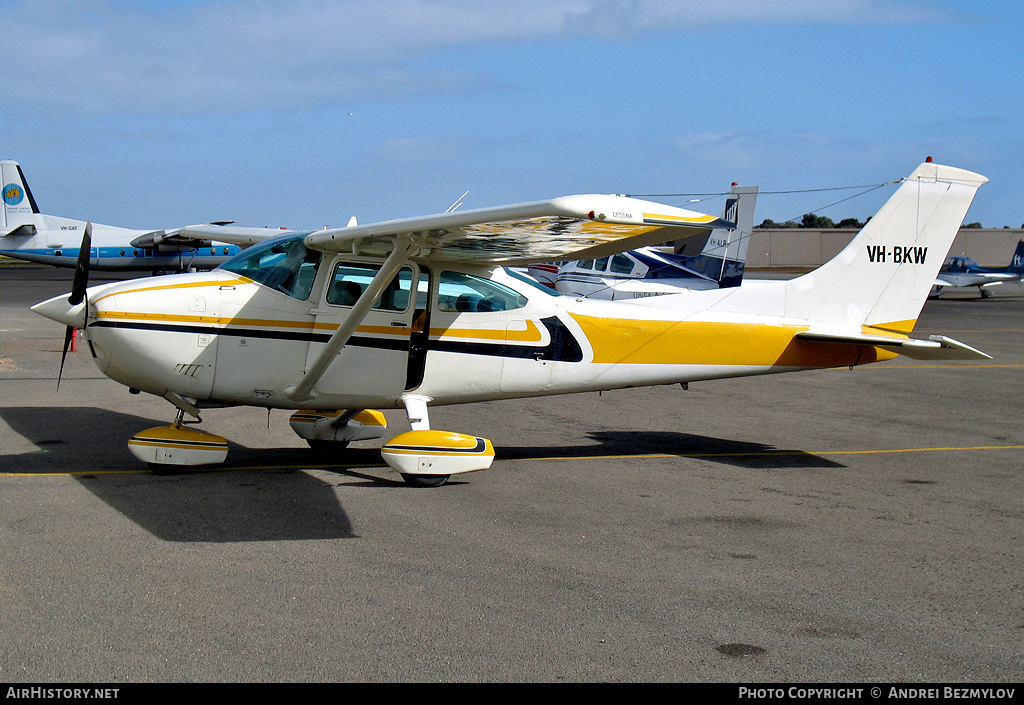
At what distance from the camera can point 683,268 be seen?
2314 cm

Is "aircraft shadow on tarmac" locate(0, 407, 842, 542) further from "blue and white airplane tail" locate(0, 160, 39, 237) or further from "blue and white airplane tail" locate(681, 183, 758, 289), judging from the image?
"blue and white airplane tail" locate(0, 160, 39, 237)

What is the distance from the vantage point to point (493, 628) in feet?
14.4

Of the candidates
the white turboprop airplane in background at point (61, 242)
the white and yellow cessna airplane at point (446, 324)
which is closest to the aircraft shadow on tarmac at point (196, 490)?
the white and yellow cessna airplane at point (446, 324)

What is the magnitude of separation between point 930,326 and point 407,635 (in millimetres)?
25734

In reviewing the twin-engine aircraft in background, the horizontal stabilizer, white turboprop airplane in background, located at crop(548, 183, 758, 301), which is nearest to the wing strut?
the horizontal stabilizer

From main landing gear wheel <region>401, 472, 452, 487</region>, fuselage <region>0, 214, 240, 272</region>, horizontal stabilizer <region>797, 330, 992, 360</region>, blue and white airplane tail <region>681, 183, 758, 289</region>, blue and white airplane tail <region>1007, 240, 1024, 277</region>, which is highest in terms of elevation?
blue and white airplane tail <region>1007, 240, 1024, 277</region>

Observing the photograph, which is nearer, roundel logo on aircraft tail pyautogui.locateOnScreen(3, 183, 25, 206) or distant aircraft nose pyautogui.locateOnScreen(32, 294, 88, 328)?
distant aircraft nose pyautogui.locateOnScreen(32, 294, 88, 328)

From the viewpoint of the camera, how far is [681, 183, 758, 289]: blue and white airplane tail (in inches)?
877

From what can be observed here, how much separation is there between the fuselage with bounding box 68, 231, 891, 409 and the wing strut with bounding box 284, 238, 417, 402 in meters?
0.12

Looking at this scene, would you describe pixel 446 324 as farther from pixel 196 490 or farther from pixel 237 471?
pixel 196 490

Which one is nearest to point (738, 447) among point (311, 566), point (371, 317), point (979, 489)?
point (979, 489)

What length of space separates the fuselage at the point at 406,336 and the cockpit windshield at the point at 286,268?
11 millimetres

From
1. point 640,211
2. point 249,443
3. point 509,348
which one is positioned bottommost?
point 249,443
